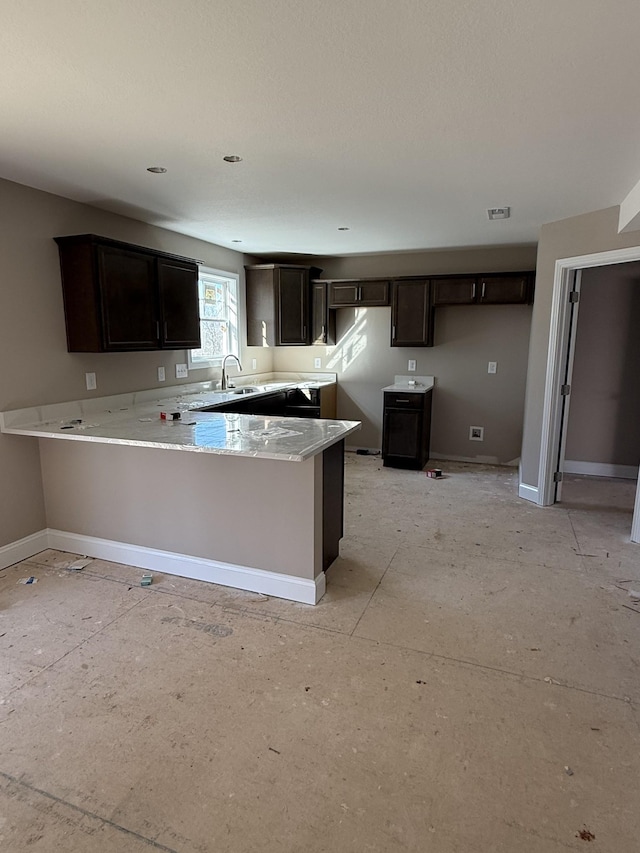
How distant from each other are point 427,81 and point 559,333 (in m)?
2.67

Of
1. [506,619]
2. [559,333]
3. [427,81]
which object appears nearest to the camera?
[427,81]

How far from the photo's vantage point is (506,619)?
253cm

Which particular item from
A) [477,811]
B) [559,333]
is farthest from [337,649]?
[559,333]

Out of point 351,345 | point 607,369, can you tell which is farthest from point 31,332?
point 607,369

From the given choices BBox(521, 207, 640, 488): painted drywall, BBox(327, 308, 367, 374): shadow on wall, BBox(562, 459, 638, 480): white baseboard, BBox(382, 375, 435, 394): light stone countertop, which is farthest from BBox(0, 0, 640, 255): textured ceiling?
BBox(562, 459, 638, 480): white baseboard

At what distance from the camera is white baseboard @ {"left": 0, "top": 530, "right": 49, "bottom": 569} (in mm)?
3084

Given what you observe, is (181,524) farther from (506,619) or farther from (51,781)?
(506,619)

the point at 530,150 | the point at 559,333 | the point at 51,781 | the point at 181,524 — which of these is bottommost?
the point at 51,781

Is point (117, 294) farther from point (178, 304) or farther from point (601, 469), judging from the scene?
point (601, 469)

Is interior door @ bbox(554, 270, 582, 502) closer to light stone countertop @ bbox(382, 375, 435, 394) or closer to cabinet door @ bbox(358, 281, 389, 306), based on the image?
light stone countertop @ bbox(382, 375, 435, 394)

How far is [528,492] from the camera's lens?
4332mm

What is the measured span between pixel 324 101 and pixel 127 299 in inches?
80.5

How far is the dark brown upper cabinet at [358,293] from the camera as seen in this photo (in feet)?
18.0

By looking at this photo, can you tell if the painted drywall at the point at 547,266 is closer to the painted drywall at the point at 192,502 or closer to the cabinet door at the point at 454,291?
the cabinet door at the point at 454,291
